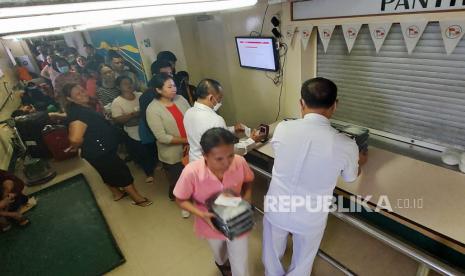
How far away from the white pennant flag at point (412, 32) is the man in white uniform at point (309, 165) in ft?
2.61

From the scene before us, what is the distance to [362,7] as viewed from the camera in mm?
1862

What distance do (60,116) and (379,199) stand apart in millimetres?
5104

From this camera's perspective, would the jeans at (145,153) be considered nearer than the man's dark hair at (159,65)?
No

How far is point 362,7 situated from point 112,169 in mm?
2756

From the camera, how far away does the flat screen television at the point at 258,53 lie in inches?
107

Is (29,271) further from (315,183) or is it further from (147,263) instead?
(315,183)

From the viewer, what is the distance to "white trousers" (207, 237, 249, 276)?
1591 millimetres

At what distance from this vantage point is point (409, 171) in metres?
1.84

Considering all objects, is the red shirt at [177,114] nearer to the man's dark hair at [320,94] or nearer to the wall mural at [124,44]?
the man's dark hair at [320,94]

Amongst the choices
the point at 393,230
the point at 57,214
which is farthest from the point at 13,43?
the point at 393,230

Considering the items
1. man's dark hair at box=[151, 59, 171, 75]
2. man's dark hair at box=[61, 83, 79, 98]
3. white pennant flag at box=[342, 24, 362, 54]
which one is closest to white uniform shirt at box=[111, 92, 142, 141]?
man's dark hair at box=[151, 59, 171, 75]

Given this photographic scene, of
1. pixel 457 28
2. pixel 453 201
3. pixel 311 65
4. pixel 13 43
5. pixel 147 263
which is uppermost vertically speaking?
pixel 13 43

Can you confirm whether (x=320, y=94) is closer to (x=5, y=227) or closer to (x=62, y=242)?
(x=62, y=242)

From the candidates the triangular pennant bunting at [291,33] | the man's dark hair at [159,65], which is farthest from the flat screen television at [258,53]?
the man's dark hair at [159,65]
